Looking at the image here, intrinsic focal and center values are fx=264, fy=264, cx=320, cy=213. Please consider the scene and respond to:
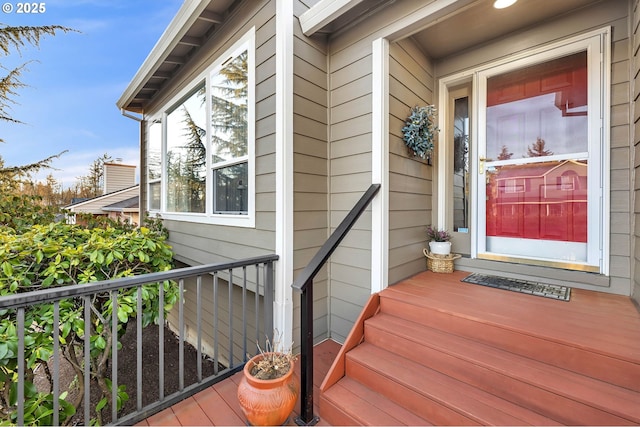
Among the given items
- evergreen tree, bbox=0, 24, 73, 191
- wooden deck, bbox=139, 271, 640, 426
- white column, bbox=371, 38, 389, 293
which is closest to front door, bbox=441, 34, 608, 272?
wooden deck, bbox=139, 271, 640, 426

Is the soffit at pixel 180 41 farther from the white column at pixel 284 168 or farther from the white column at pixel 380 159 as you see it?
the white column at pixel 380 159

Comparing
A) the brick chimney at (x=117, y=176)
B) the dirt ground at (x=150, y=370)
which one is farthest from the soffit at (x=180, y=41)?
the brick chimney at (x=117, y=176)

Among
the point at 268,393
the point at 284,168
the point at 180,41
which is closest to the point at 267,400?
the point at 268,393

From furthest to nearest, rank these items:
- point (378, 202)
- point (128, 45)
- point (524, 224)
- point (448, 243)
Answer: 1. point (128, 45)
2. point (448, 243)
3. point (524, 224)
4. point (378, 202)

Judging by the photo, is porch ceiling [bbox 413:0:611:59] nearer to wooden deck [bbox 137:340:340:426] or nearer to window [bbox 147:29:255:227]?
window [bbox 147:29:255:227]

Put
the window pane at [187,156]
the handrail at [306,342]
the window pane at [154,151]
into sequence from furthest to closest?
the window pane at [154,151] < the window pane at [187,156] < the handrail at [306,342]

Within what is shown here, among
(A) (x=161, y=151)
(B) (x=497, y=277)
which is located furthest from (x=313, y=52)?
(A) (x=161, y=151)

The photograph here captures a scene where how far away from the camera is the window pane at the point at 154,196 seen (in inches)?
189

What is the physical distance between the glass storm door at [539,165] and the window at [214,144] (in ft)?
7.94

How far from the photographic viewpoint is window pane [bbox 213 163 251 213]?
8.94 feet

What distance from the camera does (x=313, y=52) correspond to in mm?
2494

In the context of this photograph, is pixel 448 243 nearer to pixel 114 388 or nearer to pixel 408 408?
pixel 408 408

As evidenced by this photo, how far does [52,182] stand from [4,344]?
12584 millimetres

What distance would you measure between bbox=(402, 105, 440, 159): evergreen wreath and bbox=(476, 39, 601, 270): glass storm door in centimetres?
65
